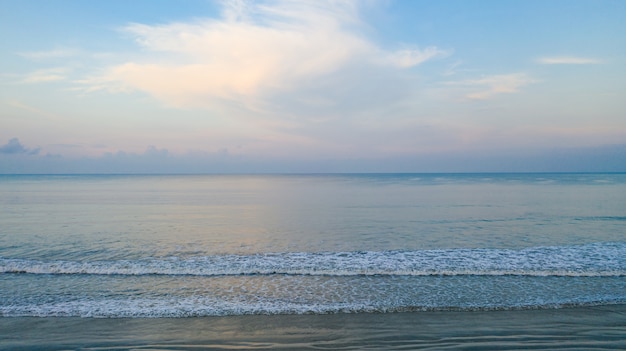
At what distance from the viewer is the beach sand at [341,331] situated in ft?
25.9

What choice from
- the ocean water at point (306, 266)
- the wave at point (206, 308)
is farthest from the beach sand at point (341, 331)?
the ocean water at point (306, 266)

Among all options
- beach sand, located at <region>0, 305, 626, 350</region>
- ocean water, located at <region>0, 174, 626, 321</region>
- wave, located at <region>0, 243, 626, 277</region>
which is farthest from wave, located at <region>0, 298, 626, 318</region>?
wave, located at <region>0, 243, 626, 277</region>

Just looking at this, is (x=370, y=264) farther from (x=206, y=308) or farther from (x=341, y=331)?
(x=206, y=308)

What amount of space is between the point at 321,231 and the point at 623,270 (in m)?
13.8

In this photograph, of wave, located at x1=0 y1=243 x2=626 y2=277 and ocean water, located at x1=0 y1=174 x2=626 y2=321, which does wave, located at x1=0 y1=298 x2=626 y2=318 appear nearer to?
ocean water, located at x1=0 y1=174 x2=626 y2=321

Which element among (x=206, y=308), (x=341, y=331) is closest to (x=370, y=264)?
(x=341, y=331)

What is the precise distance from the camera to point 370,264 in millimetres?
14578

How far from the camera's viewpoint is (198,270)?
46.8ft

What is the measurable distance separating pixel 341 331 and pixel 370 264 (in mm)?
6173

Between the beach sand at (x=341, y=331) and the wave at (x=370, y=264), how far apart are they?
400 cm

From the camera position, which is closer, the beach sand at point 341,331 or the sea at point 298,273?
the beach sand at point 341,331

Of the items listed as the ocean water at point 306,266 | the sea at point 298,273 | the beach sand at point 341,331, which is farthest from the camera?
the ocean water at point 306,266

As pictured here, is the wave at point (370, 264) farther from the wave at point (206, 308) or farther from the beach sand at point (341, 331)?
the beach sand at point (341, 331)

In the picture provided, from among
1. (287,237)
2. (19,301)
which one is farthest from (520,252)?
(19,301)
